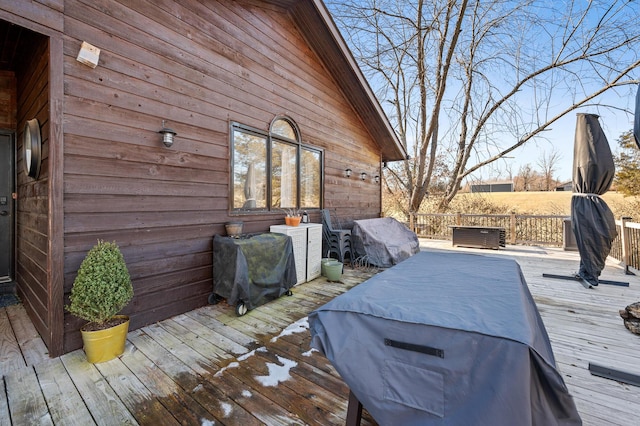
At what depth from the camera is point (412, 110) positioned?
11062 millimetres

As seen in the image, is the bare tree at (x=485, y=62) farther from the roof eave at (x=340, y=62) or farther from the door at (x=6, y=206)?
the door at (x=6, y=206)

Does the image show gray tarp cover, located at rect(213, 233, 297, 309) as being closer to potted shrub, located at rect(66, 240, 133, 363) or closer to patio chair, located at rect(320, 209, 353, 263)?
potted shrub, located at rect(66, 240, 133, 363)

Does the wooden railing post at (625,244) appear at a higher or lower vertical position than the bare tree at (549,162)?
lower

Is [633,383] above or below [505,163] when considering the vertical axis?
below

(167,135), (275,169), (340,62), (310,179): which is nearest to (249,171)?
(275,169)

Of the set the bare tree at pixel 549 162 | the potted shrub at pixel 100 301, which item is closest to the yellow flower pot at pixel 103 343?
the potted shrub at pixel 100 301

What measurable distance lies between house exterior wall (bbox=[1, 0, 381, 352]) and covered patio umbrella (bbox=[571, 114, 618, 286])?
14.4 feet

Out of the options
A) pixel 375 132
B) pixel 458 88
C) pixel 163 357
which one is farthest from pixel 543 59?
pixel 163 357

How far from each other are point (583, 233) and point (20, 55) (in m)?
7.37

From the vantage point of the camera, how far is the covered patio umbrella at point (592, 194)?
142 inches

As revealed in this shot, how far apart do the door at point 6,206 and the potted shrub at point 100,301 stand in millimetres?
2652

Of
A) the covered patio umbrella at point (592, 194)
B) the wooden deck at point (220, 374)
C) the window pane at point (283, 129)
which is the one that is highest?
the window pane at point (283, 129)

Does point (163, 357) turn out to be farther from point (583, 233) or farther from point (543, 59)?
point (543, 59)

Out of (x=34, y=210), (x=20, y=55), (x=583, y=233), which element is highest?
(x=20, y=55)
